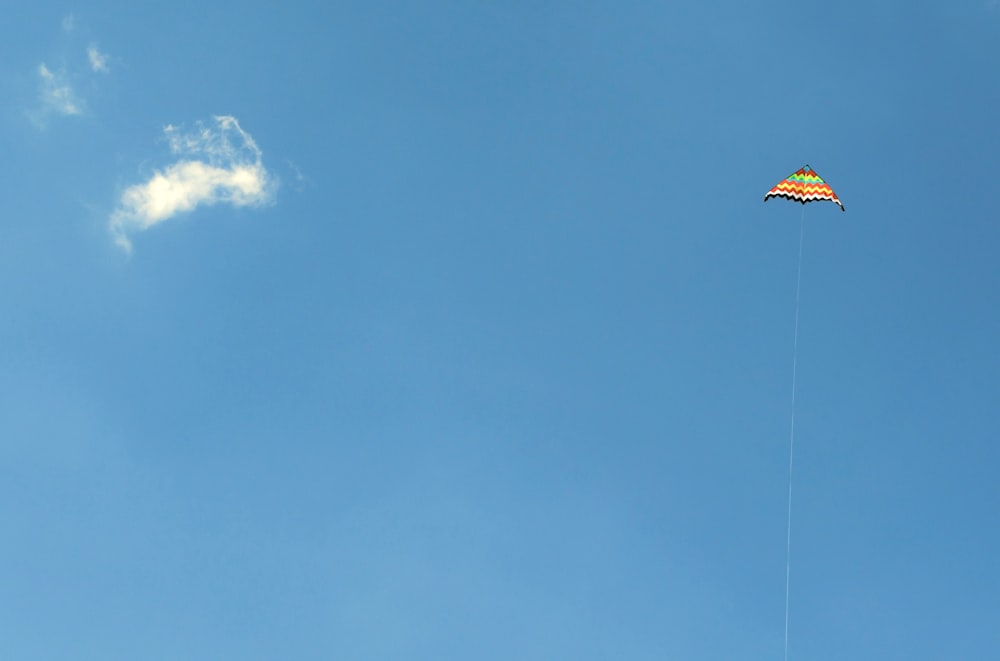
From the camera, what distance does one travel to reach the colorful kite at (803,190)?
213 feet

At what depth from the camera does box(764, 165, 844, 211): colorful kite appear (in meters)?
65.1

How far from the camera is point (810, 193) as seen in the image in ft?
214

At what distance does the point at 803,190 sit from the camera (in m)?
65.6
